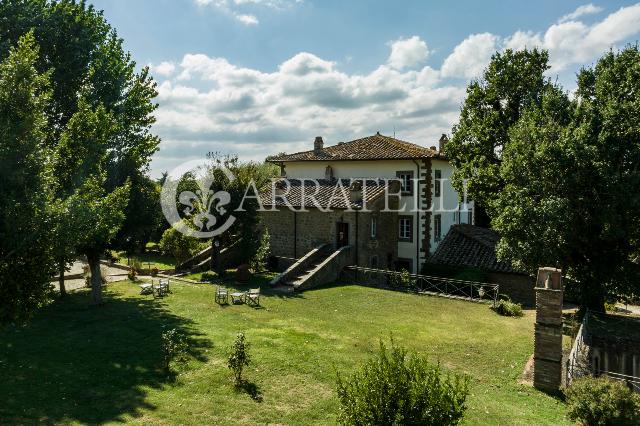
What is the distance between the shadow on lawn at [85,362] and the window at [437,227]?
62.0 ft

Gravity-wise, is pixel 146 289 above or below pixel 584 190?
below

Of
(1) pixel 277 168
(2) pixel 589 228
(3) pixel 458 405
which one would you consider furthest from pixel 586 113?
(1) pixel 277 168

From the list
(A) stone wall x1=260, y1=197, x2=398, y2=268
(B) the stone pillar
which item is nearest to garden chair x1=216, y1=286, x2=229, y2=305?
(A) stone wall x1=260, y1=197, x2=398, y2=268

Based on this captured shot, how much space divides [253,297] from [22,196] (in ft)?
38.5

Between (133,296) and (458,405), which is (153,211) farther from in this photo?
(458,405)

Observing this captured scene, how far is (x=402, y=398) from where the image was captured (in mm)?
5934

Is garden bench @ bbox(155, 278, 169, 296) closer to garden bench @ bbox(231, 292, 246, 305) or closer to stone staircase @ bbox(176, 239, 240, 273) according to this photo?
garden bench @ bbox(231, 292, 246, 305)

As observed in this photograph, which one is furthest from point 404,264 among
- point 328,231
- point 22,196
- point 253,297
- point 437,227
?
point 22,196

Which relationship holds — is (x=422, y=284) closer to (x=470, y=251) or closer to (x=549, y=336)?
(x=470, y=251)

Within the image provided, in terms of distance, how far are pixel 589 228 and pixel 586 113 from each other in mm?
4595

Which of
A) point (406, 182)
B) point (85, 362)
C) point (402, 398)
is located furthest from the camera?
point (406, 182)

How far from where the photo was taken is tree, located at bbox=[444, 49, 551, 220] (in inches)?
985

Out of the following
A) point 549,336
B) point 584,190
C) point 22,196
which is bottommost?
point 549,336

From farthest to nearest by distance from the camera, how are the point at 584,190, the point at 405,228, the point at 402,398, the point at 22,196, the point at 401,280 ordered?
the point at 405,228
the point at 401,280
the point at 584,190
the point at 22,196
the point at 402,398
